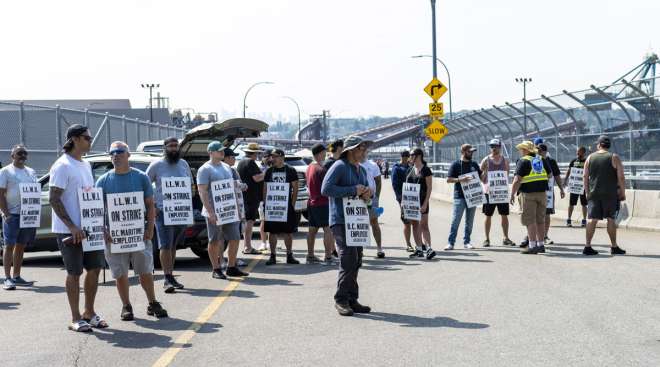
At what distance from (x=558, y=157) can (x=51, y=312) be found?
19.6 metres

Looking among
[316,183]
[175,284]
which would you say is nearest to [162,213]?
[175,284]

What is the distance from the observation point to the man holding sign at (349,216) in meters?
9.63

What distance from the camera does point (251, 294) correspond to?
36.6ft

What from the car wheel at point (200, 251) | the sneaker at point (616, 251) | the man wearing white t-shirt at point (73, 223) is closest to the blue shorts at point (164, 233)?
the man wearing white t-shirt at point (73, 223)

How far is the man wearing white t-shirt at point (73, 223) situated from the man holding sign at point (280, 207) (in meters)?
5.39

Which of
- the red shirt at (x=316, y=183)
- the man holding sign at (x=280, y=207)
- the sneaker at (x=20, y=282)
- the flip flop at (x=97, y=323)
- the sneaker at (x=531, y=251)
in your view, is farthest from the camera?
the sneaker at (x=531, y=251)

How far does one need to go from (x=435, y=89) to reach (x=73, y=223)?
78.9ft

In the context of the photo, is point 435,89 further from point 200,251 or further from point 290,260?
point 290,260

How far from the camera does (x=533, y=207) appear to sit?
15273 mm

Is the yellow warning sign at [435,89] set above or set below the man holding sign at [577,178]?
above

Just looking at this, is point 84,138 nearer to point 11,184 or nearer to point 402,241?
point 11,184

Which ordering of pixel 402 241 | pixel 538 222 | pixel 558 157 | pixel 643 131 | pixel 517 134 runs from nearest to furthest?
pixel 538 222 → pixel 402 241 → pixel 643 131 → pixel 558 157 → pixel 517 134

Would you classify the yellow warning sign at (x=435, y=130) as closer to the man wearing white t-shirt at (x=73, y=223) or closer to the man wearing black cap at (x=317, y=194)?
the man wearing black cap at (x=317, y=194)

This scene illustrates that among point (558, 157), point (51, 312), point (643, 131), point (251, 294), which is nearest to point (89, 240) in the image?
point (51, 312)
